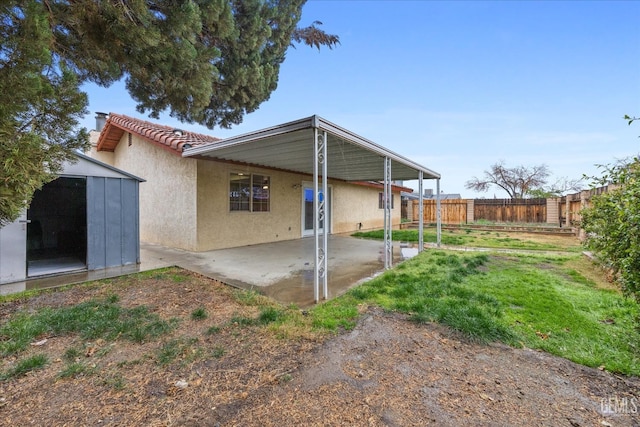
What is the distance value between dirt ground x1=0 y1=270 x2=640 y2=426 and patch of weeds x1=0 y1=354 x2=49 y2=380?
0.21 ft

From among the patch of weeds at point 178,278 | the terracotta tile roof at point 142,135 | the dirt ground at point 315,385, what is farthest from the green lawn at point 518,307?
the terracotta tile roof at point 142,135

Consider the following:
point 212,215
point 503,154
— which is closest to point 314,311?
point 212,215

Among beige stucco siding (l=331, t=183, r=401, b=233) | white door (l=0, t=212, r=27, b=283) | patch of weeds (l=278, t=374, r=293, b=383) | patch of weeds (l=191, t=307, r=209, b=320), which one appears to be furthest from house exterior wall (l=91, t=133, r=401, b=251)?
patch of weeds (l=278, t=374, r=293, b=383)

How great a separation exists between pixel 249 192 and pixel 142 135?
348 cm

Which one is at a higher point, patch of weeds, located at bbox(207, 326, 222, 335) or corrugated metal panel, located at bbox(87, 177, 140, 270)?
corrugated metal panel, located at bbox(87, 177, 140, 270)

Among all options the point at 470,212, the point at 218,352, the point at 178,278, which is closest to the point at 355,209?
the point at 470,212

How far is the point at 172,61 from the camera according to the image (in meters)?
3.48

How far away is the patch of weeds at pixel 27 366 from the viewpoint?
224 centimetres

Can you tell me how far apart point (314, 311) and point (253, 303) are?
0.88 metres

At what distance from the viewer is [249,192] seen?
8.94 metres

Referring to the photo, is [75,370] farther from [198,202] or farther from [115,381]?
[198,202]

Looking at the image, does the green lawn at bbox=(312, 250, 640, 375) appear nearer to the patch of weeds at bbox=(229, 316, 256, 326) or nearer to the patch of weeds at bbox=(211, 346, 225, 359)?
the patch of weeds at bbox=(229, 316, 256, 326)

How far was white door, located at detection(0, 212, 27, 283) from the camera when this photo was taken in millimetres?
4469

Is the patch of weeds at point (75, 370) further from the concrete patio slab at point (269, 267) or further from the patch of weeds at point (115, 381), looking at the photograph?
the concrete patio slab at point (269, 267)
